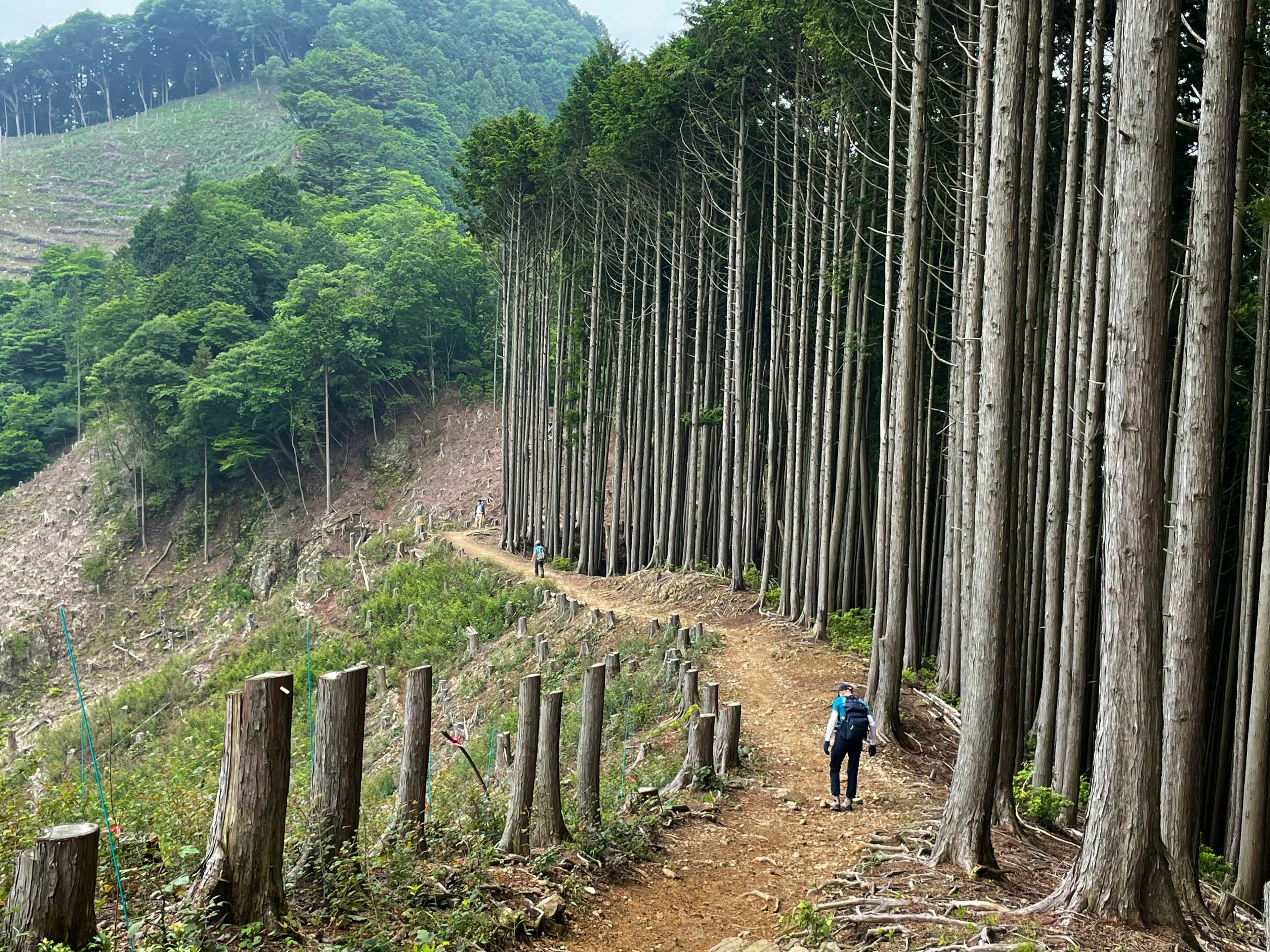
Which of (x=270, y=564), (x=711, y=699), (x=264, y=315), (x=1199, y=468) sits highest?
(x=264, y=315)

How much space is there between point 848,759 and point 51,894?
7.03 m

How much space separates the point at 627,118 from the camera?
20062 millimetres

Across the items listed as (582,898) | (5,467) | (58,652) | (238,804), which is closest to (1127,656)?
(582,898)

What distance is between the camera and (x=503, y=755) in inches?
345

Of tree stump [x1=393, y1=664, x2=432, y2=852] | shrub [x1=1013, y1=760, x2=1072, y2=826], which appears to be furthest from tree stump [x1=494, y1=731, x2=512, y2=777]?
shrub [x1=1013, y1=760, x2=1072, y2=826]

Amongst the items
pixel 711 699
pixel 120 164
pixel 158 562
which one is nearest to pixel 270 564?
pixel 158 562

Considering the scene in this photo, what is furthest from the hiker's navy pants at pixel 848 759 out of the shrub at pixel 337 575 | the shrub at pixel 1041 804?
the shrub at pixel 337 575

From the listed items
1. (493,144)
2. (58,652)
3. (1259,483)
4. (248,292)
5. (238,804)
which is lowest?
(58,652)

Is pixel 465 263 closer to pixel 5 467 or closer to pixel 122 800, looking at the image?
pixel 5 467

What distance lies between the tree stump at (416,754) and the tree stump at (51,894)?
224cm

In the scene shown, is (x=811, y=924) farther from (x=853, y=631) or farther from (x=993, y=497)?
(x=853, y=631)

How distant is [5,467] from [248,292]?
46.6ft

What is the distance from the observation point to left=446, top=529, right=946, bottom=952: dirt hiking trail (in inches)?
225

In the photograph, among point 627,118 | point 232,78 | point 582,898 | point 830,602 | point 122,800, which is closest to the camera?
point 582,898
